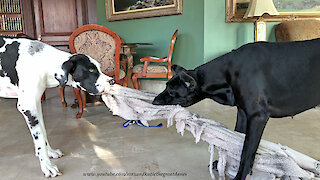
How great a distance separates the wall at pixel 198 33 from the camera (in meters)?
3.93

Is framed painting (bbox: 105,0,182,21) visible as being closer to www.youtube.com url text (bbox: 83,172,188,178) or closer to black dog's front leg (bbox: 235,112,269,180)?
www.youtube.com url text (bbox: 83,172,188,178)

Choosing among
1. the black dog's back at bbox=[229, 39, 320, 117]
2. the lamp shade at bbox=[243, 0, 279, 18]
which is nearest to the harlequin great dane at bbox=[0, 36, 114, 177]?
the black dog's back at bbox=[229, 39, 320, 117]

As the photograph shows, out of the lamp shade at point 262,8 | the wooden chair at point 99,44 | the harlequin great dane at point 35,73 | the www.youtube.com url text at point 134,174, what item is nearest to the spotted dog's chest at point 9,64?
the harlequin great dane at point 35,73

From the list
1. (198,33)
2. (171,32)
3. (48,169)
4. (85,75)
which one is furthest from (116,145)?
(171,32)

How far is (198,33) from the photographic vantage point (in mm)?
4074

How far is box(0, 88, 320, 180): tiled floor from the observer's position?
5.61ft

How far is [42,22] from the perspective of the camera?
5426 millimetres

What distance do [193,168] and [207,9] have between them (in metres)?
2.83

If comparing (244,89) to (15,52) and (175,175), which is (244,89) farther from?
(15,52)

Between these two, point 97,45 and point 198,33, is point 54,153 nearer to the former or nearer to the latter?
point 97,45

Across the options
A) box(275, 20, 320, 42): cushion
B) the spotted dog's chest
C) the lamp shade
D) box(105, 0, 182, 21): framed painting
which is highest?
box(105, 0, 182, 21): framed painting

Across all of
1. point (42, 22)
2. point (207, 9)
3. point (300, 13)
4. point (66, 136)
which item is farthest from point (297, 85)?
point (42, 22)

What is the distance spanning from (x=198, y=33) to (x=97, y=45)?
5.80 feet

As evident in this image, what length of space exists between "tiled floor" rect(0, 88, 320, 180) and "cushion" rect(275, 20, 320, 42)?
1.12 m
